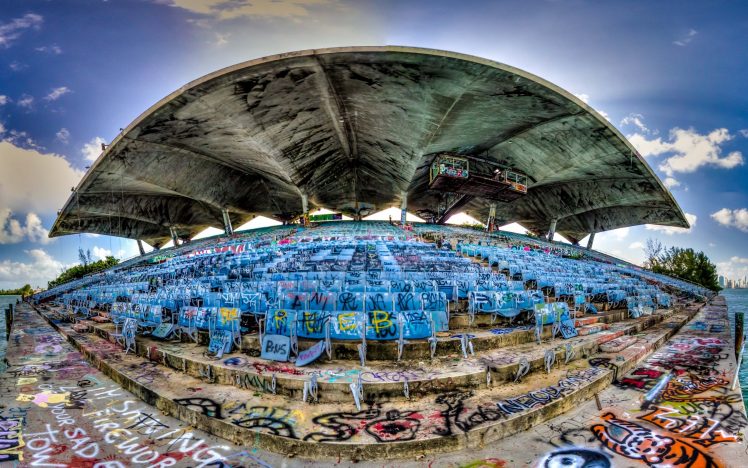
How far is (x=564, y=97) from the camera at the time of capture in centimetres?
1973

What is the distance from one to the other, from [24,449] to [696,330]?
47.7 feet

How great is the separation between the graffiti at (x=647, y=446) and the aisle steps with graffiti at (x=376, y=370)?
1.40 m

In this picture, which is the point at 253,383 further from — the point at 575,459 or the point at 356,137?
the point at 356,137

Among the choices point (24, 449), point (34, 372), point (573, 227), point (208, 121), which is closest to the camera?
point (24, 449)

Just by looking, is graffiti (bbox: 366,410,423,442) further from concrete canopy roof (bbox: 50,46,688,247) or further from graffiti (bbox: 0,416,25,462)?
concrete canopy roof (bbox: 50,46,688,247)

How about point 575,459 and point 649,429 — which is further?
point 649,429

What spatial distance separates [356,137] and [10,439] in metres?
27.0

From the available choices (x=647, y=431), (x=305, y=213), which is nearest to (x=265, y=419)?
(x=647, y=431)

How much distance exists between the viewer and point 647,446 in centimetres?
332

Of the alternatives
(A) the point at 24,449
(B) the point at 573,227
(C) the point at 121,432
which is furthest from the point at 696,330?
(B) the point at 573,227

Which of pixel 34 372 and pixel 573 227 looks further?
pixel 573 227

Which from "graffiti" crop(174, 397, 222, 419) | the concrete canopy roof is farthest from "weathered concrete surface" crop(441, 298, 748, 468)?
the concrete canopy roof

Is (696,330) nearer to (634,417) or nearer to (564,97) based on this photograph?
(634,417)

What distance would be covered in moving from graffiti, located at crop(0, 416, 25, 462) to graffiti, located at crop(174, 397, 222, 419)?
139 centimetres
